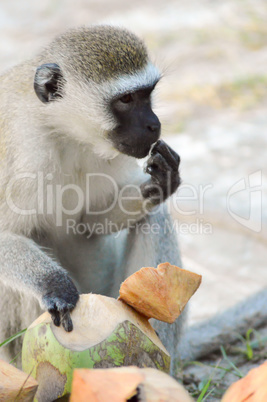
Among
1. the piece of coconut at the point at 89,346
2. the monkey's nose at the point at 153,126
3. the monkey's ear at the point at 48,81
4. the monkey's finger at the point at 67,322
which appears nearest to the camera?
the piece of coconut at the point at 89,346

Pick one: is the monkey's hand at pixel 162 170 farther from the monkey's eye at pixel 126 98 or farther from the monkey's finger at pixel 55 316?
the monkey's finger at pixel 55 316

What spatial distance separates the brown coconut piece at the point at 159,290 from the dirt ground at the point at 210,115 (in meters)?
1.07

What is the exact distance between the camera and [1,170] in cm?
346

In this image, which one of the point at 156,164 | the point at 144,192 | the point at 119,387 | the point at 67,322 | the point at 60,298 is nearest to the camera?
the point at 119,387

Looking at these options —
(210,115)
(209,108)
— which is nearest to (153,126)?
(210,115)

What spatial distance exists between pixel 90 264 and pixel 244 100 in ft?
18.0

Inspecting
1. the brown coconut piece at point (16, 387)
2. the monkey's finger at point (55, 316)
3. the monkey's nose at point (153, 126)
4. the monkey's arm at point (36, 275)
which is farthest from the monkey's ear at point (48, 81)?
the brown coconut piece at point (16, 387)

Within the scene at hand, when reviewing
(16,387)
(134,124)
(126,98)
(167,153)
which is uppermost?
(126,98)

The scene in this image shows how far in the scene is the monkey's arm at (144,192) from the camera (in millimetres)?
3539

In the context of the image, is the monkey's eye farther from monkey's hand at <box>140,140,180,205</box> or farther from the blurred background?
the blurred background

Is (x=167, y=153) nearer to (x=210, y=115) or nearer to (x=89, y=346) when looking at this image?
(x=89, y=346)

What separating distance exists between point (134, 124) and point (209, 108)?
18.3 feet

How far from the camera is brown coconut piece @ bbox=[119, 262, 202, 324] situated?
2602mm

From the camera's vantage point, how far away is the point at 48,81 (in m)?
3.41
